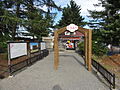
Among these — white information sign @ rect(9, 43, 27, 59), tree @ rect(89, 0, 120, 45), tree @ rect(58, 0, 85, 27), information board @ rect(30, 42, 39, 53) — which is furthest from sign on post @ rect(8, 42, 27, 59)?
tree @ rect(58, 0, 85, 27)

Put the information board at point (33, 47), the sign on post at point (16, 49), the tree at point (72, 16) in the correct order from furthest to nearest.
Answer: the tree at point (72, 16) → the information board at point (33, 47) → the sign on post at point (16, 49)

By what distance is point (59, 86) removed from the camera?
16.9 feet

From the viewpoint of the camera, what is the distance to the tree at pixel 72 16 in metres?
31.8

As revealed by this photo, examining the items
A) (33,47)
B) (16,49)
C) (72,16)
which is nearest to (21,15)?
(33,47)

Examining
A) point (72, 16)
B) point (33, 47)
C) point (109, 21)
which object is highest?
point (72, 16)

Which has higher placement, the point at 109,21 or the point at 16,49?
the point at 109,21

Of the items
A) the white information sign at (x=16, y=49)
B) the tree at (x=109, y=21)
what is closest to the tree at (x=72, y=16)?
the tree at (x=109, y=21)

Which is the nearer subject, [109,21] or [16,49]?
[16,49]

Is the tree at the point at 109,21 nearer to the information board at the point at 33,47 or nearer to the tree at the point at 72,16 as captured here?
the information board at the point at 33,47

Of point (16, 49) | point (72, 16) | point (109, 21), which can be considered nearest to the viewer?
point (16, 49)

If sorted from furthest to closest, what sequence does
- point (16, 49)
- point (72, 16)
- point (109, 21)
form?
point (72, 16) → point (109, 21) → point (16, 49)

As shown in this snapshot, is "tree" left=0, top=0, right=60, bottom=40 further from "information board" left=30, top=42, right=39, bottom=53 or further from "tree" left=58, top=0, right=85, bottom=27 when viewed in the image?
"tree" left=58, top=0, right=85, bottom=27

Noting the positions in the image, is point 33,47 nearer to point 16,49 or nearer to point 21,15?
point 16,49

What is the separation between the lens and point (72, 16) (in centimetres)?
3177
